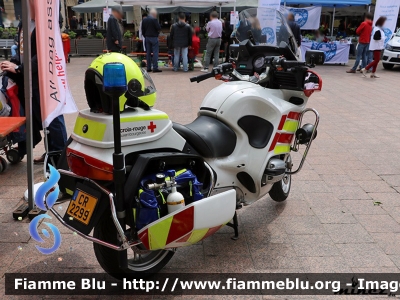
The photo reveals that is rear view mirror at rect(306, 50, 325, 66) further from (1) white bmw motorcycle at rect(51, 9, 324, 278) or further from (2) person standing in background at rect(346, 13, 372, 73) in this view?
(2) person standing in background at rect(346, 13, 372, 73)

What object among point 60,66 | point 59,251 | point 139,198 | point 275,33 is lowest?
point 59,251

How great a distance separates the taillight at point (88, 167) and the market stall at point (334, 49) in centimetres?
1413

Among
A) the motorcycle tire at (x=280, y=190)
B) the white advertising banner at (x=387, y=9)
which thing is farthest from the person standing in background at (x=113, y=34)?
the motorcycle tire at (x=280, y=190)

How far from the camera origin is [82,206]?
7.91ft

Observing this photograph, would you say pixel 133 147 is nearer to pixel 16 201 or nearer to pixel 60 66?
pixel 60 66

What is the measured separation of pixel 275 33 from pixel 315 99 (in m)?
5.98

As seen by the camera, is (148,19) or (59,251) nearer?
(59,251)

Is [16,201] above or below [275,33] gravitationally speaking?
below

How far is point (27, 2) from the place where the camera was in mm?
3238

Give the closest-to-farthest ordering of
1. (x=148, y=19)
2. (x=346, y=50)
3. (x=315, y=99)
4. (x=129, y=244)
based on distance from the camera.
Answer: (x=129, y=244), (x=315, y=99), (x=148, y=19), (x=346, y=50)

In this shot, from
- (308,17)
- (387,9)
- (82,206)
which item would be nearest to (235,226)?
(82,206)

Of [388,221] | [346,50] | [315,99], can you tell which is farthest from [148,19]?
[388,221]

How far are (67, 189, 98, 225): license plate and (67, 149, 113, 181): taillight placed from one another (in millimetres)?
118

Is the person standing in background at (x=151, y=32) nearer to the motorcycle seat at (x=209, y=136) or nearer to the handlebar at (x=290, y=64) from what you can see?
the handlebar at (x=290, y=64)
